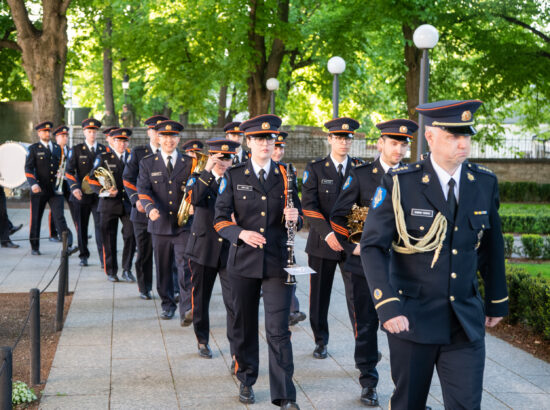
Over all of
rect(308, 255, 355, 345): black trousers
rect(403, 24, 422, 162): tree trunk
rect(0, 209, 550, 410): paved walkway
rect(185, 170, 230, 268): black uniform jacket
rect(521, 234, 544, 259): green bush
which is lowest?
rect(0, 209, 550, 410): paved walkway

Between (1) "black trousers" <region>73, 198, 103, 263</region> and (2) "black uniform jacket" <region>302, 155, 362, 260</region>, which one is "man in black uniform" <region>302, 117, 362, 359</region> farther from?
(1) "black trousers" <region>73, 198, 103, 263</region>

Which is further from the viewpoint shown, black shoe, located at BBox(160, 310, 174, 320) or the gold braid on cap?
black shoe, located at BBox(160, 310, 174, 320)

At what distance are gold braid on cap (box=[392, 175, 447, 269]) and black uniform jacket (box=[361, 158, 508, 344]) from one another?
0.03 meters

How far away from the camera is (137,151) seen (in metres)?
11.1

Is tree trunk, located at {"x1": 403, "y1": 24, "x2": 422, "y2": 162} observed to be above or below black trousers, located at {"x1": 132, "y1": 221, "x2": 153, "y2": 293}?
above

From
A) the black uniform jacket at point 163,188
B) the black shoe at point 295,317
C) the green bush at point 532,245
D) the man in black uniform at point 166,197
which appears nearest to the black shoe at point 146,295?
the man in black uniform at point 166,197

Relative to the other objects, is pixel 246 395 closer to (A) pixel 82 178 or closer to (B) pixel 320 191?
(B) pixel 320 191

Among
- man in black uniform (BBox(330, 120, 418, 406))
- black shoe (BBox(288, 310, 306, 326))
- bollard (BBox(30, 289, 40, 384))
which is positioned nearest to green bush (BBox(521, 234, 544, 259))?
black shoe (BBox(288, 310, 306, 326))

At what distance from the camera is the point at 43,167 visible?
15781 millimetres

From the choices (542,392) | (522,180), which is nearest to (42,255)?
(542,392)

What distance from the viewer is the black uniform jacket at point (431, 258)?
4.32 meters

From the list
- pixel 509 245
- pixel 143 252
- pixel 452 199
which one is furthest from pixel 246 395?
pixel 509 245

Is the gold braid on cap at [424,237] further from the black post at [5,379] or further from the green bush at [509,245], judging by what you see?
the green bush at [509,245]

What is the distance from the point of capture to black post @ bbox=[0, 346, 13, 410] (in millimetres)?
4637
